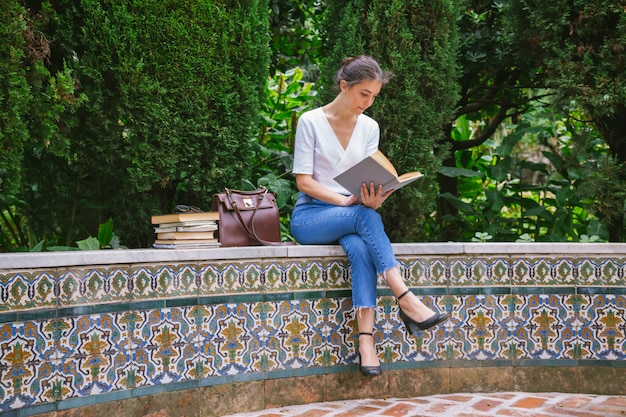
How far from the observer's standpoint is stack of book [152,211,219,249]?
3982 millimetres

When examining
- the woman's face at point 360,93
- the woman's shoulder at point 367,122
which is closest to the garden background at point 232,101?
the woman's shoulder at point 367,122

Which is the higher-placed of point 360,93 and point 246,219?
point 360,93

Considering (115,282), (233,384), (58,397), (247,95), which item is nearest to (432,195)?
(247,95)

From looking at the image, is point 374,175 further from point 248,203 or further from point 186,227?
point 186,227

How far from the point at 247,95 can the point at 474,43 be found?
2.18 m

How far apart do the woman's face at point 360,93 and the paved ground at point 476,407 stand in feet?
5.39

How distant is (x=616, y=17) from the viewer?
191 inches

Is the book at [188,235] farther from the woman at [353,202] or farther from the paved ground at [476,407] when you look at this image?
the paved ground at [476,407]

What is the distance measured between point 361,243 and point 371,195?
10.7 inches

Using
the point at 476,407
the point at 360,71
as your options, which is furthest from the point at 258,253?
the point at 476,407

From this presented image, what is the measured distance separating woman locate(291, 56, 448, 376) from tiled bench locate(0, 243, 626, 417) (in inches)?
6.1

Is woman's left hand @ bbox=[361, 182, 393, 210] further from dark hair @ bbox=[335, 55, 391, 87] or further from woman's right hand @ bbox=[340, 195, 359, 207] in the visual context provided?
dark hair @ bbox=[335, 55, 391, 87]

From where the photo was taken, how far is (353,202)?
4238 mm

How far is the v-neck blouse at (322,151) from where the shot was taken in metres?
4.32
